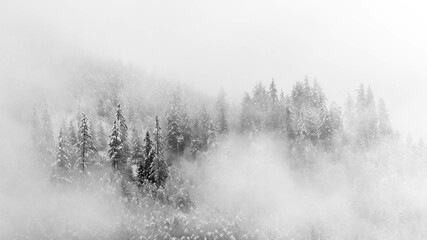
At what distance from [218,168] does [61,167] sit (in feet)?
97.1

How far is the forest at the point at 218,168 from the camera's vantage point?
288 ft

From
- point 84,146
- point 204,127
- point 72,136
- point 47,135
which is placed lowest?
point 84,146

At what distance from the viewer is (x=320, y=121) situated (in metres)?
105

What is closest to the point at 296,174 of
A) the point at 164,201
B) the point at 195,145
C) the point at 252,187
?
the point at 252,187

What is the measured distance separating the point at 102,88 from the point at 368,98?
201 ft

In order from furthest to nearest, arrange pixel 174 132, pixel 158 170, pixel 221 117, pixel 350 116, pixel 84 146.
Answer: pixel 350 116 → pixel 221 117 → pixel 174 132 → pixel 158 170 → pixel 84 146

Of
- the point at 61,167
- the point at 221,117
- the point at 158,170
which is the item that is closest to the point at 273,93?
the point at 221,117

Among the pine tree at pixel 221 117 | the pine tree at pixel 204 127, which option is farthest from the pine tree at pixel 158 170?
the pine tree at pixel 221 117

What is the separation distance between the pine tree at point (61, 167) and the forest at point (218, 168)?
7.7 inches

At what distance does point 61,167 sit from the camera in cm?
8894

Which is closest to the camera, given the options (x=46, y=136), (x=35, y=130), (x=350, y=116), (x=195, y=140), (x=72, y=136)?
(x=72, y=136)

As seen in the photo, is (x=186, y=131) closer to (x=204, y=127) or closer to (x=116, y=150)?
(x=204, y=127)

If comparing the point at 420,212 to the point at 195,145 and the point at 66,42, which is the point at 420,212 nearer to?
the point at 195,145

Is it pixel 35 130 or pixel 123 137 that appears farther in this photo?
pixel 35 130
